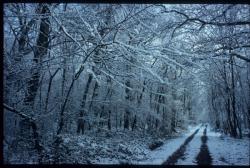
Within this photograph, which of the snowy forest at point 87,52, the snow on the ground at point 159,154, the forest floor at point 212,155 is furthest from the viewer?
the snow on the ground at point 159,154

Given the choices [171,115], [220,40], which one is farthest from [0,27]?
[171,115]

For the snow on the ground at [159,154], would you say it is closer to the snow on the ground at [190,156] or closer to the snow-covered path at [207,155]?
the snow-covered path at [207,155]

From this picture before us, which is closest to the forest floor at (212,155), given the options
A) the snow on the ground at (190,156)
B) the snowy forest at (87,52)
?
the snow on the ground at (190,156)

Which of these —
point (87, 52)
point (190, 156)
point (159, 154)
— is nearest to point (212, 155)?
point (190, 156)

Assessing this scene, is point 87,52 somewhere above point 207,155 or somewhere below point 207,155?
above

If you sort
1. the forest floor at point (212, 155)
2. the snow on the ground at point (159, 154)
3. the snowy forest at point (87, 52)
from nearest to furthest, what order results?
1. the snowy forest at point (87, 52)
2. the forest floor at point (212, 155)
3. the snow on the ground at point (159, 154)

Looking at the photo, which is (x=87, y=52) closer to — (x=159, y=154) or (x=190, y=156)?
(x=190, y=156)

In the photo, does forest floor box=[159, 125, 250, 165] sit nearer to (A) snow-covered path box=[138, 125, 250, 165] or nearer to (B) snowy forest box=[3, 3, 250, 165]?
(A) snow-covered path box=[138, 125, 250, 165]

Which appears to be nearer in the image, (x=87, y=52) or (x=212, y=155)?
(x=87, y=52)

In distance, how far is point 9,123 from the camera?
5.67m

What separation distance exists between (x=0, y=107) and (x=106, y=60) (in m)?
2.34

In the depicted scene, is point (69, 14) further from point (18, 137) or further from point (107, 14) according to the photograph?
point (18, 137)

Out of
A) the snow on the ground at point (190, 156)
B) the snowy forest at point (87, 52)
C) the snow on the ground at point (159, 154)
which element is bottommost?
the snow on the ground at point (159, 154)

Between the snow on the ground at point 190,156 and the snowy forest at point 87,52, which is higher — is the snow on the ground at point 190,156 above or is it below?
below
